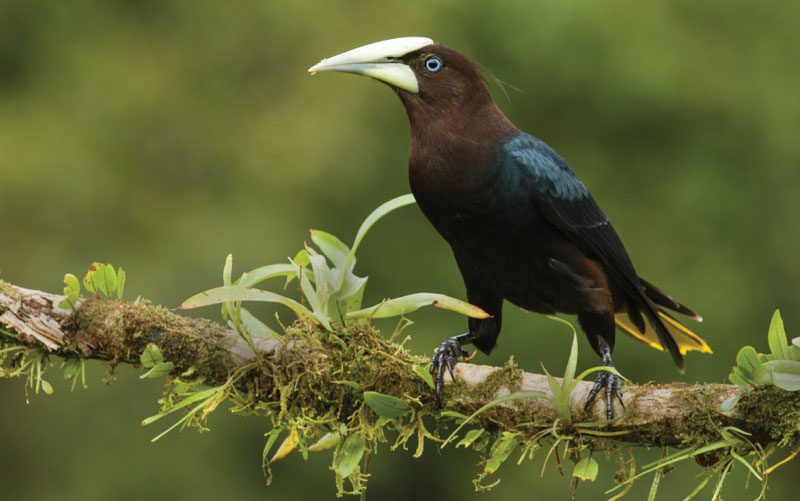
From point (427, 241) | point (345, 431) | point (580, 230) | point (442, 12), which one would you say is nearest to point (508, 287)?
point (580, 230)

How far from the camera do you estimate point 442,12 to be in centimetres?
798

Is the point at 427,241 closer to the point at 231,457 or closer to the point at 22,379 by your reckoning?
the point at 231,457

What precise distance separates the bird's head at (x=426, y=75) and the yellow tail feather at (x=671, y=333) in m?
0.98

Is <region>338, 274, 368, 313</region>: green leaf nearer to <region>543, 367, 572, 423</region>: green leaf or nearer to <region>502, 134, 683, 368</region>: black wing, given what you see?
<region>543, 367, 572, 423</region>: green leaf

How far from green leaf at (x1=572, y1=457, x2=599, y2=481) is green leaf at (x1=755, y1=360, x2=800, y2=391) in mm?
461

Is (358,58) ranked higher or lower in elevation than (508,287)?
higher

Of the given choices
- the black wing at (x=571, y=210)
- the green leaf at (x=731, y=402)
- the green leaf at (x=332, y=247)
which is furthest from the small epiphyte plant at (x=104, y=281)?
the green leaf at (x=731, y=402)

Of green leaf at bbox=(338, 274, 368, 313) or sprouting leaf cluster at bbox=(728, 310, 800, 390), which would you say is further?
green leaf at bbox=(338, 274, 368, 313)

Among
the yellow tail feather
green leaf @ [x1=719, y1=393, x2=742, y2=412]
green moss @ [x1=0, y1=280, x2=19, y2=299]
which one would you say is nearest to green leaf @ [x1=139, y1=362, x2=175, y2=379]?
green moss @ [x1=0, y1=280, x2=19, y2=299]

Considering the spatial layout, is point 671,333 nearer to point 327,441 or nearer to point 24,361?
point 327,441

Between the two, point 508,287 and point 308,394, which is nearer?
point 308,394

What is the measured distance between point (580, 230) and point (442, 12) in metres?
4.66

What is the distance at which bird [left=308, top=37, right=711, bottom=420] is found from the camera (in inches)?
134

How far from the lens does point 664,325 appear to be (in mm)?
3902
